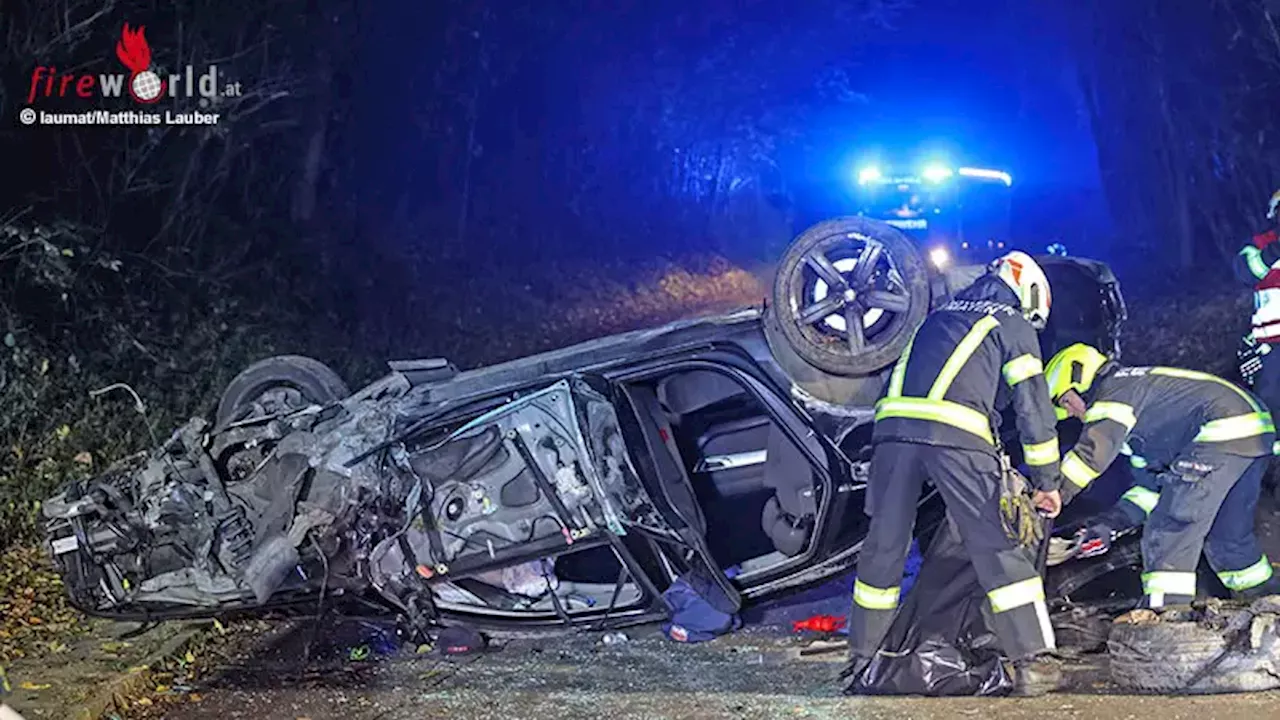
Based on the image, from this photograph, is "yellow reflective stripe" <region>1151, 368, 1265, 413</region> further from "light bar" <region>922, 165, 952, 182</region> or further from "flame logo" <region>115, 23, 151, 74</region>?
"light bar" <region>922, 165, 952, 182</region>

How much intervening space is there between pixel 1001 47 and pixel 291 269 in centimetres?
2814

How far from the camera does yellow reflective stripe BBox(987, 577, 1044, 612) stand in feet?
13.4

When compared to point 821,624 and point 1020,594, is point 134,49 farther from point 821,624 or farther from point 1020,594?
point 1020,594

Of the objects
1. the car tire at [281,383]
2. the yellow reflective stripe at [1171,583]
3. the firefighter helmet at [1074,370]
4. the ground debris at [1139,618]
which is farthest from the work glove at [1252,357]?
the car tire at [281,383]

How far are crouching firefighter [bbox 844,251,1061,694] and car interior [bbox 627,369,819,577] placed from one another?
452 mm

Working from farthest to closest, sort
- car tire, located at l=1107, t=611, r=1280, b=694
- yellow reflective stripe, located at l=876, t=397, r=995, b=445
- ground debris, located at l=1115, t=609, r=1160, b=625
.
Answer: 1. yellow reflective stripe, located at l=876, t=397, r=995, b=445
2. ground debris, located at l=1115, t=609, r=1160, b=625
3. car tire, located at l=1107, t=611, r=1280, b=694

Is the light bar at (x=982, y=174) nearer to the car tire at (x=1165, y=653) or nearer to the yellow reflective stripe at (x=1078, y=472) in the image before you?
the yellow reflective stripe at (x=1078, y=472)

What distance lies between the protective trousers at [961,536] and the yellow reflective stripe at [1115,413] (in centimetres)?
61

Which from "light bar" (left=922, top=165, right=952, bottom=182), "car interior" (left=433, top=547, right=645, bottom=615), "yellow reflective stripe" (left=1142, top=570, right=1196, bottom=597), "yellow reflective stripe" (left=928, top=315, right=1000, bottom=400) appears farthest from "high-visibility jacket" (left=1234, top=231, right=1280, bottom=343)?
"light bar" (left=922, top=165, right=952, bottom=182)

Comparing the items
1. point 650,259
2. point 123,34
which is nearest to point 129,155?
point 123,34

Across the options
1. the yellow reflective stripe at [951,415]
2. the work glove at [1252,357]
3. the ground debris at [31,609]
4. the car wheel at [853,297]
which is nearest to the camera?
the yellow reflective stripe at [951,415]

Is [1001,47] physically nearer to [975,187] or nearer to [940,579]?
[975,187]

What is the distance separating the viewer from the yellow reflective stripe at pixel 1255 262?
5.54 meters

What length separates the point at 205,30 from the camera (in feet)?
37.3
